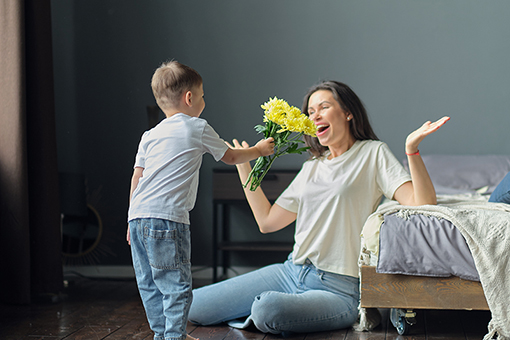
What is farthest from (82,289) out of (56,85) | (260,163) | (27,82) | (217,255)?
(260,163)

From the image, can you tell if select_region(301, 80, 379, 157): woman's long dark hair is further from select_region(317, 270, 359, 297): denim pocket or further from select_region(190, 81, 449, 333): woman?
select_region(317, 270, 359, 297): denim pocket

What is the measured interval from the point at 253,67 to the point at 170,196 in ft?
7.64

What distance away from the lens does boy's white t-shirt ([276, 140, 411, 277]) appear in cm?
193

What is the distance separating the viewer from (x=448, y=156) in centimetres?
326

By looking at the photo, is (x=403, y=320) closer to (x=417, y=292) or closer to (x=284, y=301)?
(x=417, y=292)

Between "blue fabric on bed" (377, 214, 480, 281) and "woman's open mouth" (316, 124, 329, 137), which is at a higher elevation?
"woman's open mouth" (316, 124, 329, 137)

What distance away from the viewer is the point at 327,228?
194cm

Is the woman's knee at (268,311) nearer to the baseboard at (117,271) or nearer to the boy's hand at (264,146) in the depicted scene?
the boy's hand at (264,146)

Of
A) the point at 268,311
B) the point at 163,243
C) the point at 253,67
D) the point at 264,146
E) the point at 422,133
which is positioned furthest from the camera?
the point at 253,67

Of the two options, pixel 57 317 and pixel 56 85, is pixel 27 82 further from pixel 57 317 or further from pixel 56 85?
pixel 57 317

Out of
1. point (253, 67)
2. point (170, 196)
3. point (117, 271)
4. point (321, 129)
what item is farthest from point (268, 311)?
point (253, 67)

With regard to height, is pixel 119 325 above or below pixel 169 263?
below

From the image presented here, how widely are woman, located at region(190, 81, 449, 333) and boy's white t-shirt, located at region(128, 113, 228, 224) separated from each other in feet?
1.38

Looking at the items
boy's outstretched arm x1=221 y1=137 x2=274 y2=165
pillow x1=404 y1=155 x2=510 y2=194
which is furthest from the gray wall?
boy's outstretched arm x1=221 y1=137 x2=274 y2=165
